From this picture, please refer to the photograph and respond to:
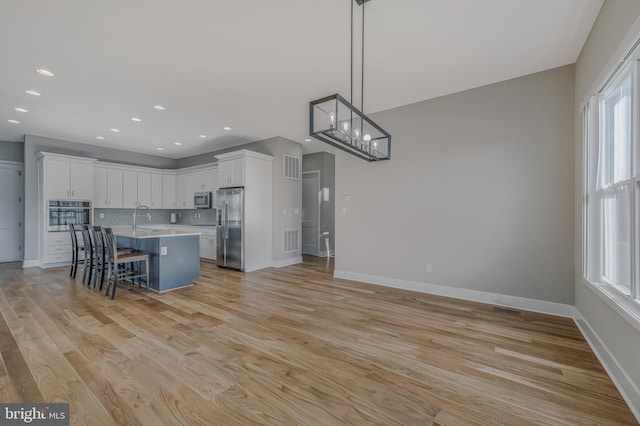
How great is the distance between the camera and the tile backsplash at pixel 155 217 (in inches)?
280

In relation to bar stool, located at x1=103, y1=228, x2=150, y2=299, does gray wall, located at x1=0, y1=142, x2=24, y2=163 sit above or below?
above

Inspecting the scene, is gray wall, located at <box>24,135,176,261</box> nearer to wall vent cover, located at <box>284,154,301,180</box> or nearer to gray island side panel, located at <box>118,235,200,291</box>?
gray island side panel, located at <box>118,235,200,291</box>

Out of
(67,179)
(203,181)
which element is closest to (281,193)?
(203,181)

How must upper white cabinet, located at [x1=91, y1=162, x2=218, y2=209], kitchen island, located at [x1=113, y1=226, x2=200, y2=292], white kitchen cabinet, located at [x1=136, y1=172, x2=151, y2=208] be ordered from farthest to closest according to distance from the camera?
white kitchen cabinet, located at [x1=136, y1=172, x2=151, y2=208], upper white cabinet, located at [x1=91, y1=162, x2=218, y2=209], kitchen island, located at [x1=113, y1=226, x2=200, y2=292]

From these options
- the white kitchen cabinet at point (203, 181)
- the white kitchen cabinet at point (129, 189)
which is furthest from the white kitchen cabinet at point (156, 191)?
the white kitchen cabinet at point (203, 181)

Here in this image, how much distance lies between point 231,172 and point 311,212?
280cm

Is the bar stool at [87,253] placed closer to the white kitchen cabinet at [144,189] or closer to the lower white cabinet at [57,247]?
the lower white cabinet at [57,247]

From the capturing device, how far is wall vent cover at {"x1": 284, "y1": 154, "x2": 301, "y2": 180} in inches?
252

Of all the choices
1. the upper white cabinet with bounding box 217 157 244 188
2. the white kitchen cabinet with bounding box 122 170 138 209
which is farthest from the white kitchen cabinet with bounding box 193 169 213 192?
the white kitchen cabinet with bounding box 122 170 138 209

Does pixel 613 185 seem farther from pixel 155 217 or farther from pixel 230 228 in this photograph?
pixel 155 217

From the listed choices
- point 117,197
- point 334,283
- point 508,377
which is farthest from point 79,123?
point 508,377

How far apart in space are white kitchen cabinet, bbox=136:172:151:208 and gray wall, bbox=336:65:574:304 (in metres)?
6.07

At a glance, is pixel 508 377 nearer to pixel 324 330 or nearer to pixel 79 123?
pixel 324 330

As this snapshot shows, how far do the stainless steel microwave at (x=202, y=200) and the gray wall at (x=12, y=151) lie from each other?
3.97 meters
